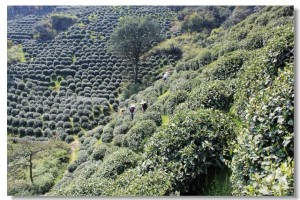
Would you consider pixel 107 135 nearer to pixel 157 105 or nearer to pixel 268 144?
pixel 157 105

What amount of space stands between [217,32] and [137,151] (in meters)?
3.15

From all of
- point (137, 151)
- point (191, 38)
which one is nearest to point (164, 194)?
point (137, 151)

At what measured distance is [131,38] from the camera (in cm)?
811

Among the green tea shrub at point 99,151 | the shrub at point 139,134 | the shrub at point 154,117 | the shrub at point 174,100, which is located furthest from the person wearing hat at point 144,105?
the green tea shrub at point 99,151

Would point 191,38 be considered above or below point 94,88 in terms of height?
above

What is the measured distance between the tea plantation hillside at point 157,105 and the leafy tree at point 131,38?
14 cm

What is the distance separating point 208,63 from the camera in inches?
320

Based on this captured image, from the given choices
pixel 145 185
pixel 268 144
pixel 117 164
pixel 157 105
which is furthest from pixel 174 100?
pixel 268 144

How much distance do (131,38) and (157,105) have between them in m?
1.74

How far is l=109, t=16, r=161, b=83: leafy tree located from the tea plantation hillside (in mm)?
144

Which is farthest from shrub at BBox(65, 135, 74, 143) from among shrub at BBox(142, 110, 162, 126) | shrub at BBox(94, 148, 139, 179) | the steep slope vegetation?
shrub at BBox(142, 110, 162, 126)

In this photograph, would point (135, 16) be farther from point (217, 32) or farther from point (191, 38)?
point (217, 32)

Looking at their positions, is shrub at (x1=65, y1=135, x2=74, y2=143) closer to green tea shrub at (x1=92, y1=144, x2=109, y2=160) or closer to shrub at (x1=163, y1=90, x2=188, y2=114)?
green tea shrub at (x1=92, y1=144, x2=109, y2=160)
